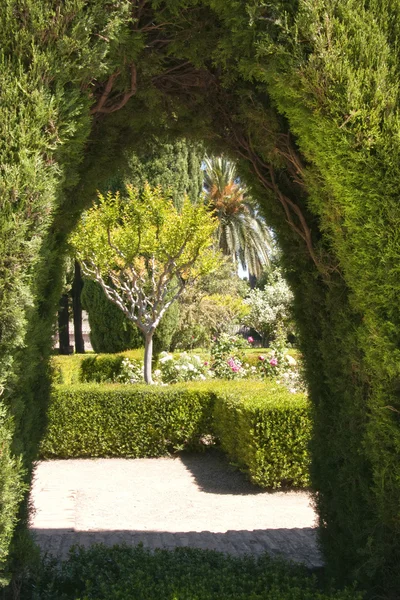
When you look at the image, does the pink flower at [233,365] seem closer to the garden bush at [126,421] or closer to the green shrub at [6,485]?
the garden bush at [126,421]

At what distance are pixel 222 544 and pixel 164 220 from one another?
8.01m

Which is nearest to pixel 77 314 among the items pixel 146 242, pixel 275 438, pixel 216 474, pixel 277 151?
pixel 146 242

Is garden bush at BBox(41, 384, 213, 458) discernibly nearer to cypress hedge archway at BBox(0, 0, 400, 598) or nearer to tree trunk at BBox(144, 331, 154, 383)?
tree trunk at BBox(144, 331, 154, 383)

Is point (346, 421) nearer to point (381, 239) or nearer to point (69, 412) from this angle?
point (381, 239)

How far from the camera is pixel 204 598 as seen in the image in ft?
9.55

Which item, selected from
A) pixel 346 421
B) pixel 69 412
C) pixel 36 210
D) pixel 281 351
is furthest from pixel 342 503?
pixel 281 351

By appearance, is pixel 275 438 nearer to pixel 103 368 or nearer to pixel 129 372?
pixel 129 372

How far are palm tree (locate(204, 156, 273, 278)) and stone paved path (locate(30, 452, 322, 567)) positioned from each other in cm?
1968

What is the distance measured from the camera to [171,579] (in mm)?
3287

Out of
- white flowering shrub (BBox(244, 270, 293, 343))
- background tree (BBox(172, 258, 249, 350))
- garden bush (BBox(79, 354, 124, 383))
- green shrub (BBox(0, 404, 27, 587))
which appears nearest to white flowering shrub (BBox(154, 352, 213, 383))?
garden bush (BBox(79, 354, 124, 383))

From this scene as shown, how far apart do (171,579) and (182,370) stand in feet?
29.0

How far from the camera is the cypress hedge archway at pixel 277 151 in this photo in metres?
2.70

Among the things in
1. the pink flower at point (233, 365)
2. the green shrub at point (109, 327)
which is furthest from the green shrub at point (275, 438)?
the green shrub at point (109, 327)

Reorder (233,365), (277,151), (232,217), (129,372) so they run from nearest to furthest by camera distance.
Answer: (277,151), (233,365), (129,372), (232,217)
